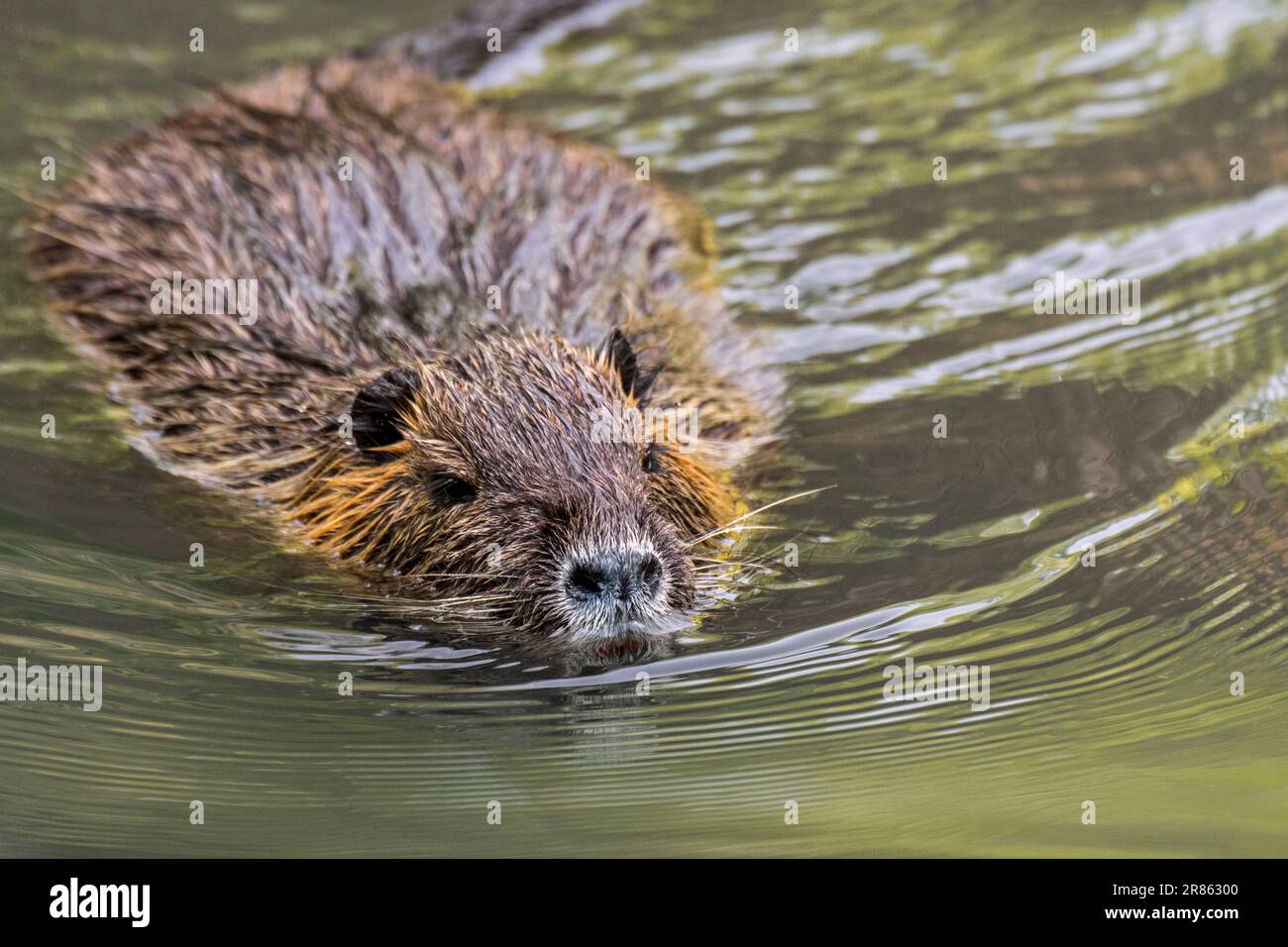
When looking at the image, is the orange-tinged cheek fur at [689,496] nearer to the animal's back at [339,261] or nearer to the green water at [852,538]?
the green water at [852,538]

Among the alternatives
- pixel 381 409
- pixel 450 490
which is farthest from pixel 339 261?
pixel 450 490

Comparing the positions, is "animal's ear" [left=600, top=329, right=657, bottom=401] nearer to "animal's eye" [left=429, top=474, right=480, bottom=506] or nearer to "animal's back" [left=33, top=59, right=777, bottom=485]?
"animal's back" [left=33, top=59, right=777, bottom=485]

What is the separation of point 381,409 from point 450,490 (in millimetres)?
346

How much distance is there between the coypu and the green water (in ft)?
0.55

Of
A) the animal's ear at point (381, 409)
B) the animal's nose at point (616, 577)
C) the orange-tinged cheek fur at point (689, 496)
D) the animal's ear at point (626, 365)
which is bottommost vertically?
the animal's nose at point (616, 577)

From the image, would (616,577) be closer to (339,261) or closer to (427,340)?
(427,340)

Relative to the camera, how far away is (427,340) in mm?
5059

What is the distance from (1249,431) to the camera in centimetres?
524

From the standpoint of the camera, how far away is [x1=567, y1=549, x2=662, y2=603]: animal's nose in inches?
155

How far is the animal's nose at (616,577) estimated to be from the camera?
394cm

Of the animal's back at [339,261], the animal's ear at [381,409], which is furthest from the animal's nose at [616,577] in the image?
the animal's back at [339,261]

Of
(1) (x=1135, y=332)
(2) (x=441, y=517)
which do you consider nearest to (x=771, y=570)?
(2) (x=441, y=517)

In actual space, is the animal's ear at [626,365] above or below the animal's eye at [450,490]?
above

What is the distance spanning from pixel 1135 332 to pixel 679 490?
7.26 ft
